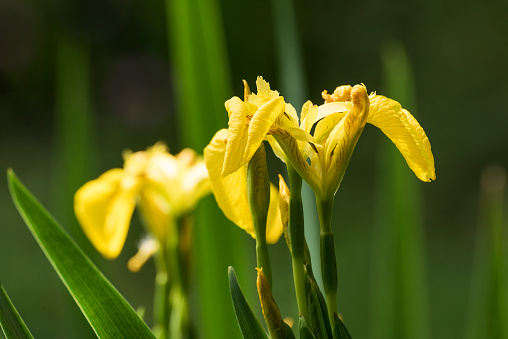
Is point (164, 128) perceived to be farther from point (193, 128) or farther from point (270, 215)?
point (270, 215)

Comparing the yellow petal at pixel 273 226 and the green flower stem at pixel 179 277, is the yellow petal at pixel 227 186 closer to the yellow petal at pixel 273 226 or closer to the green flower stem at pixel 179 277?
the yellow petal at pixel 273 226

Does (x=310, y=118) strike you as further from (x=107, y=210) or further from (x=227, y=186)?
(x=107, y=210)

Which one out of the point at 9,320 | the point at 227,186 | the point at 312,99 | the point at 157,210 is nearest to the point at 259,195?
the point at 227,186

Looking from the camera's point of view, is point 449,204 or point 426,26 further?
point 426,26

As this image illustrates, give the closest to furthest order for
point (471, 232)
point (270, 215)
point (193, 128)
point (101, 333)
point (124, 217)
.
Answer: point (101, 333) < point (270, 215) < point (124, 217) < point (193, 128) < point (471, 232)

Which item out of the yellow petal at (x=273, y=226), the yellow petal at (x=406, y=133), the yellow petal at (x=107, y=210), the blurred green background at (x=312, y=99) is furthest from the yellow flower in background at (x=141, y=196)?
the blurred green background at (x=312, y=99)

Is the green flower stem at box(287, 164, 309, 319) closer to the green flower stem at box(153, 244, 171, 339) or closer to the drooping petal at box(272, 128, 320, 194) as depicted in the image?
the drooping petal at box(272, 128, 320, 194)

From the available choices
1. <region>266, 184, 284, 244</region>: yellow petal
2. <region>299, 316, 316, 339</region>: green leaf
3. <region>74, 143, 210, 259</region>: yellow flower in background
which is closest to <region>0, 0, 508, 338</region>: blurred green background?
<region>74, 143, 210, 259</region>: yellow flower in background

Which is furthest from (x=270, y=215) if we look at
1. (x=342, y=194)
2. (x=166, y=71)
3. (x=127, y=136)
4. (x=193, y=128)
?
(x=166, y=71)
